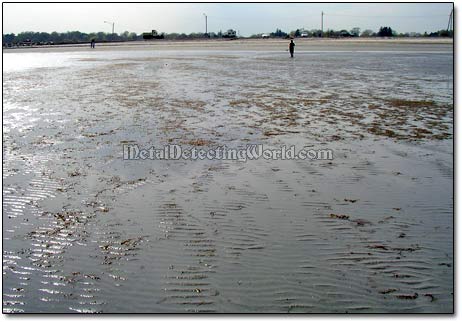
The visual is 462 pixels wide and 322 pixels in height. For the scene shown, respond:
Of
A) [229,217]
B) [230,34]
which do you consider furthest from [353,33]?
[229,217]

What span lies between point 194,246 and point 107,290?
1.28m

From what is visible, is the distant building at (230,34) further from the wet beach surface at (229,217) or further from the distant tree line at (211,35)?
the wet beach surface at (229,217)

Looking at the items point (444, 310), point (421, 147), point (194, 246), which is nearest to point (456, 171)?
point (421, 147)

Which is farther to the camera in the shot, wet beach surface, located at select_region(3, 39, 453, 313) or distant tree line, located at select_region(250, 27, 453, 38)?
distant tree line, located at select_region(250, 27, 453, 38)

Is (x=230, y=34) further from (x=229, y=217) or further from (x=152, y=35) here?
(x=229, y=217)

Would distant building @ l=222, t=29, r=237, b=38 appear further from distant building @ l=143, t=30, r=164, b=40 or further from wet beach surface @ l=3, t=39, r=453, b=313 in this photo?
wet beach surface @ l=3, t=39, r=453, b=313

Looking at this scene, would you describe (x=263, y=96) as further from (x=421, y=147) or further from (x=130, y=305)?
(x=130, y=305)

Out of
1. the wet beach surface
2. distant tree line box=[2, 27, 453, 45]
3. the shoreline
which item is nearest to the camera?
the wet beach surface

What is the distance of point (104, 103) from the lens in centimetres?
1538

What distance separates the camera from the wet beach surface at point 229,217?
4.44 metres

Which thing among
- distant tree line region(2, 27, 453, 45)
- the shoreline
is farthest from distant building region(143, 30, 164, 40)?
the shoreline

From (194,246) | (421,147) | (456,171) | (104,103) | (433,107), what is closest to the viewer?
(194,246)

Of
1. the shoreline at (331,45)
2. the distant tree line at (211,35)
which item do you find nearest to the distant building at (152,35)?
the distant tree line at (211,35)

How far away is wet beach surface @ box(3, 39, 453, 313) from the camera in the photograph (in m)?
4.44
